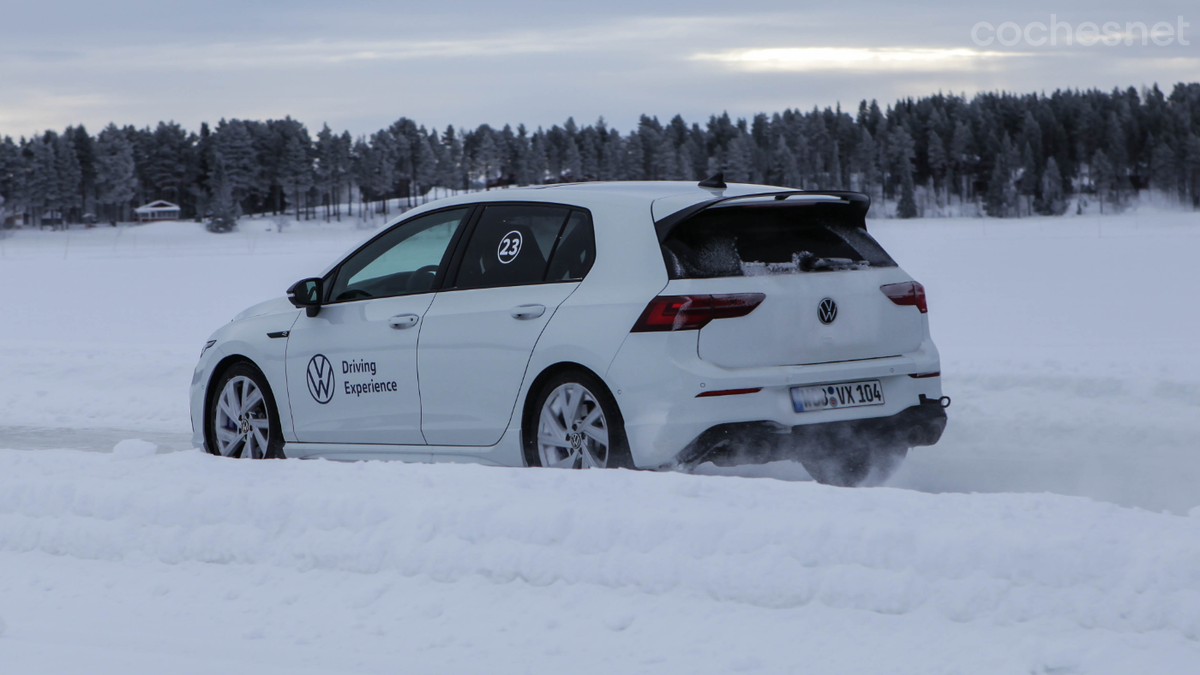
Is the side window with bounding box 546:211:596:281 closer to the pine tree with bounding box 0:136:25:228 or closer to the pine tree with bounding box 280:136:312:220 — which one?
the pine tree with bounding box 280:136:312:220

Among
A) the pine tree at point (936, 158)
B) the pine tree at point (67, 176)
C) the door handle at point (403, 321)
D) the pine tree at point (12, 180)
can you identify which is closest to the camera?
the door handle at point (403, 321)

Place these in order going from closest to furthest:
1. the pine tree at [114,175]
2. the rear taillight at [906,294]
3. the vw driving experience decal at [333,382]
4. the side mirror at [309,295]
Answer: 1. the rear taillight at [906,294]
2. the vw driving experience decal at [333,382]
3. the side mirror at [309,295]
4. the pine tree at [114,175]

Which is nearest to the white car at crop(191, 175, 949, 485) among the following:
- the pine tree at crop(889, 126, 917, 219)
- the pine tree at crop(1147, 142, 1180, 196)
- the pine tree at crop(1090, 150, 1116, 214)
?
the pine tree at crop(1090, 150, 1116, 214)

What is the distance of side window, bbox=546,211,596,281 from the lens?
593 centimetres

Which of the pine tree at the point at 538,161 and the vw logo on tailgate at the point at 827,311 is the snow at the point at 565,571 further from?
the pine tree at the point at 538,161

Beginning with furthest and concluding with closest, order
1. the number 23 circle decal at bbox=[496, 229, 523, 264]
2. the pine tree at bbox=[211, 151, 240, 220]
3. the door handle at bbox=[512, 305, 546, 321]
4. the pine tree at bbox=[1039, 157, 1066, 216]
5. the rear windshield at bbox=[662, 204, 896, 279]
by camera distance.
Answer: the pine tree at bbox=[211, 151, 240, 220] < the pine tree at bbox=[1039, 157, 1066, 216] < the number 23 circle decal at bbox=[496, 229, 523, 264] < the door handle at bbox=[512, 305, 546, 321] < the rear windshield at bbox=[662, 204, 896, 279]

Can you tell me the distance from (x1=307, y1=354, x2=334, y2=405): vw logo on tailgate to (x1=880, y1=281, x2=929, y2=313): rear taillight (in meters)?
3.05

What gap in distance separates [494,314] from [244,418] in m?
2.16

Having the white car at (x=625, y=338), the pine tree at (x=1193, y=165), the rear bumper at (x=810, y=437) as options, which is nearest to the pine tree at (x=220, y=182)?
the pine tree at (x=1193, y=165)

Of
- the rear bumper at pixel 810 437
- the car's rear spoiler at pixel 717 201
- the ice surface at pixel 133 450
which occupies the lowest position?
the ice surface at pixel 133 450

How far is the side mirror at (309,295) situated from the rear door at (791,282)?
2375 mm

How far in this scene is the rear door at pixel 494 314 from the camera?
598 cm

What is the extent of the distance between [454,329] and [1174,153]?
153743mm

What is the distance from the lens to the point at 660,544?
423cm
